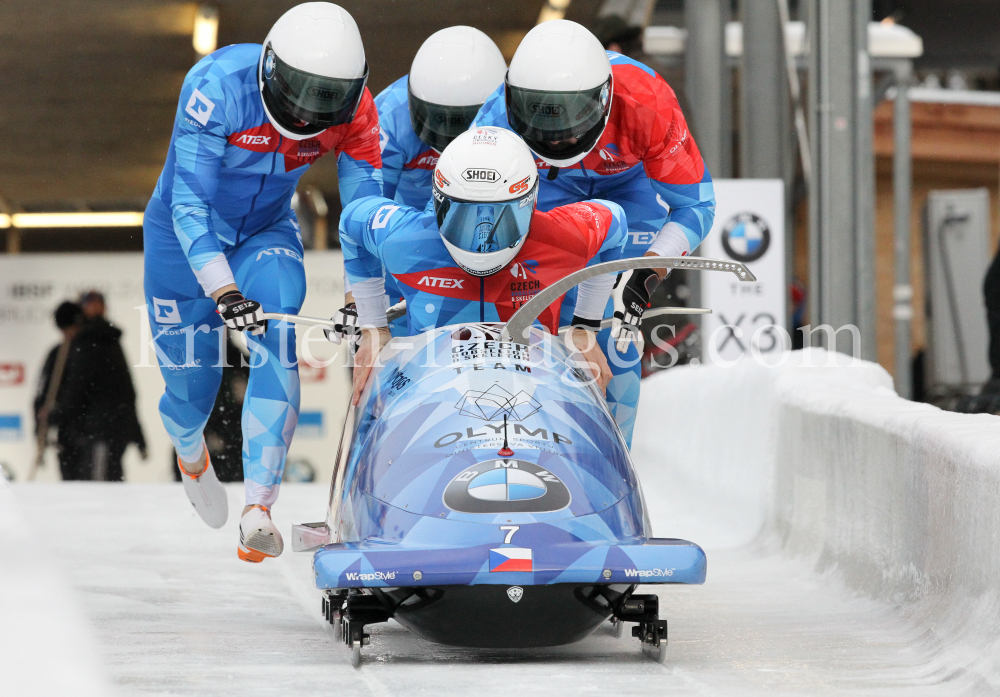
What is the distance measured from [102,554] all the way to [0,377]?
5.37 meters

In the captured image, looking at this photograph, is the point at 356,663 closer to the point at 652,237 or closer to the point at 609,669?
the point at 609,669

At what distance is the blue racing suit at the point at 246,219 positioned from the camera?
134 inches

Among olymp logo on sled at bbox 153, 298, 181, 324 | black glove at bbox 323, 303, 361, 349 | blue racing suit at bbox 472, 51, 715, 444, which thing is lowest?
black glove at bbox 323, 303, 361, 349

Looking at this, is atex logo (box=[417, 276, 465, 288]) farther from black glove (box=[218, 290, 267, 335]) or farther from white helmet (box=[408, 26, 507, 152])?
white helmet (box=[408, 26, 507, 152])

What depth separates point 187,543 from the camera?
4.80 m

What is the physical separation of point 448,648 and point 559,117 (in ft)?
4.72

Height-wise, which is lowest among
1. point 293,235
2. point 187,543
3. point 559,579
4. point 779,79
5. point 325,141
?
point 187,543

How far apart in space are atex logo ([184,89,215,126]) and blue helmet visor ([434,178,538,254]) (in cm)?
96

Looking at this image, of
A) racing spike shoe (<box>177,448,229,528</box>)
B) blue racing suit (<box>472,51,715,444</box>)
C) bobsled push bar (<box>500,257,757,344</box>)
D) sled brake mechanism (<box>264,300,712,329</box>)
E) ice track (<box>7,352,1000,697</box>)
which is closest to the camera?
ice track (<box>7,352,1000,697</box>)

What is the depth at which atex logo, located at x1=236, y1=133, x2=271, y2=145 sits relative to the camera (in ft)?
11.5

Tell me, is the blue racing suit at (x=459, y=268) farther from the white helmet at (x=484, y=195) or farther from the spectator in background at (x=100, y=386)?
the spectator in background at (x=100, y=386)

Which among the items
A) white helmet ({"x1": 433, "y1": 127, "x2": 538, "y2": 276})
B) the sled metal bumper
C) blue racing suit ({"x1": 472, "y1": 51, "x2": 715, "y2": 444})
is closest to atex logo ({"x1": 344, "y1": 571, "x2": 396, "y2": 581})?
the sled metal bumper

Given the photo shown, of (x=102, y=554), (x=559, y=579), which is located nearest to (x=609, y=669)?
(x=559, y=579)

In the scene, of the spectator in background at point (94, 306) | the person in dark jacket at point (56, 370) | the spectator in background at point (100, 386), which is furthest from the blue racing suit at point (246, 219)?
the person in dark jacket at point (56, 370)
